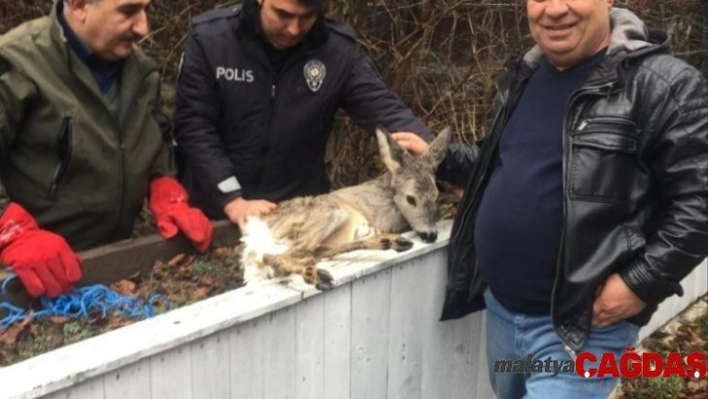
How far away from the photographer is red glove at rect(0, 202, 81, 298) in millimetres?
3400

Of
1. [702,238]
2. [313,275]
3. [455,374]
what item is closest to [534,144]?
[702,238]

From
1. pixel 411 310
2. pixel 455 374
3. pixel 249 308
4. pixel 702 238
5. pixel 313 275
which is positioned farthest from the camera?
pixel 455 374

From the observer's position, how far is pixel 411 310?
416 cm

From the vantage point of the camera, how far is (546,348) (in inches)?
132

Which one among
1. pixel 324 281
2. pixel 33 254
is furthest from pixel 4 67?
pixel 324 281

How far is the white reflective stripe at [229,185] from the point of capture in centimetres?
438

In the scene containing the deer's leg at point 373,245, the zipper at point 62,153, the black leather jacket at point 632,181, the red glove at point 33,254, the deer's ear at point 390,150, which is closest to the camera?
the black leather jacket at point 632,181

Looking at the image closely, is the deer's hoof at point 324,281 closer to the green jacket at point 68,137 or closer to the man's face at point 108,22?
the green jacket at point 68,137

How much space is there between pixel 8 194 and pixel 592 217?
8.04 feet

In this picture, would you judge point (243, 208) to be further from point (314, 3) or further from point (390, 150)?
point (314, 3)

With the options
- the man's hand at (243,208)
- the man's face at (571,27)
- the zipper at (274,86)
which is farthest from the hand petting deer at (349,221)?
the man's face at (571,27)

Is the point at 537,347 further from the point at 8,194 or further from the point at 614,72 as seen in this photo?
the point at 8,194

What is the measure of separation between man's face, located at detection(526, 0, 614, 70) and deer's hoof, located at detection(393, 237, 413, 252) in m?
1.20

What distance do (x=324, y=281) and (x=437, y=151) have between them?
3.67 ft
